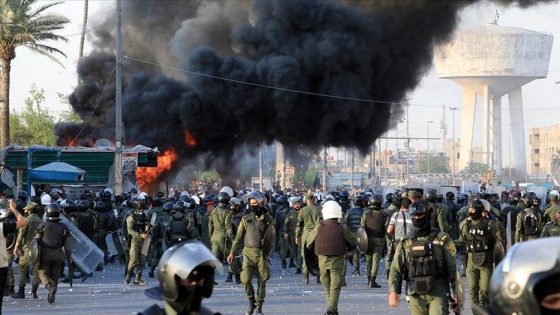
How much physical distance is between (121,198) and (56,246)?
11.8m

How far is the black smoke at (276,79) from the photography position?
48.2m

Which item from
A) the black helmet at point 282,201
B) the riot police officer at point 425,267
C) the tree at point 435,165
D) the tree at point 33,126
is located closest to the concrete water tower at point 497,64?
the tree at point 435,165

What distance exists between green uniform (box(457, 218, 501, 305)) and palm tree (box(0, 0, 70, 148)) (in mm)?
26548

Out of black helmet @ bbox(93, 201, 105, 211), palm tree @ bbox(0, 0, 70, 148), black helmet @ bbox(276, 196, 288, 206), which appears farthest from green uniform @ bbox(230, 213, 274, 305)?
palm tree @ bbox(0, 0, 70, 148)

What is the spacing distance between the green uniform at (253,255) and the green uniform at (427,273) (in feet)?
14.7

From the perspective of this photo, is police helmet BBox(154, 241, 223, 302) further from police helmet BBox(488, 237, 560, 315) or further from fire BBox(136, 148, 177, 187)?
fire BBox(136, 148, 177, 187)

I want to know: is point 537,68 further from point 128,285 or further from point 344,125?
point 128,285

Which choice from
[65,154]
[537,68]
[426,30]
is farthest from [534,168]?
[65,154]

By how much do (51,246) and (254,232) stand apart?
3.03 meters

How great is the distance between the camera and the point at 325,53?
161ft

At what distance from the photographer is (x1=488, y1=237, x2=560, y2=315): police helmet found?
355cm

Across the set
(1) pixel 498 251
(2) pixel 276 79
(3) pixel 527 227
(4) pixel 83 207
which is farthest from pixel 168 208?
(2) pixel 276 79

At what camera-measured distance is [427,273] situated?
29.6ft

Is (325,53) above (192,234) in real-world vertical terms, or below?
above
